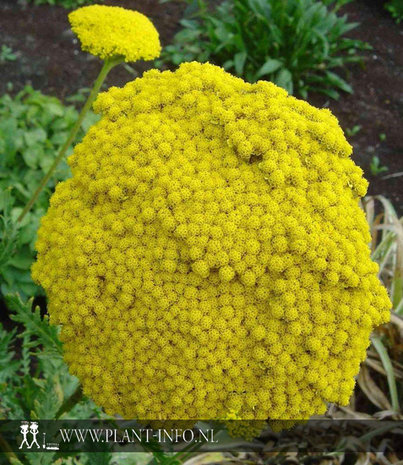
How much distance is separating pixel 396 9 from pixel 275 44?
145cm

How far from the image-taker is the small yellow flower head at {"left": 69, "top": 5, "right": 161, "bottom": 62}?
6.77ft

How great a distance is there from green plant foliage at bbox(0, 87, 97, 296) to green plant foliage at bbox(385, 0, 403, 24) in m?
3.20

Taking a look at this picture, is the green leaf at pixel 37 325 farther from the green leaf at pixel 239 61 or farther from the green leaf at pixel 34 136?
the green leaf at pixel 239 61

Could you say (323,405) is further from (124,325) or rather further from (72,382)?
(72,382)

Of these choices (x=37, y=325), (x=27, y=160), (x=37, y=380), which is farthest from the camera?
(x=27, y=160)

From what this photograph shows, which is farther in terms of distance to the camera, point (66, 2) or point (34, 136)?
point (66, 2)

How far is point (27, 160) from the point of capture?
315 cm

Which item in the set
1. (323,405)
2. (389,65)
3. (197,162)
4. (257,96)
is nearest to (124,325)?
(197,162)

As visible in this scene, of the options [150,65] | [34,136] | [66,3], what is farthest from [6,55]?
[34,136]

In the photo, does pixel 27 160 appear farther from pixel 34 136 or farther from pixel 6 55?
pixel 6 55

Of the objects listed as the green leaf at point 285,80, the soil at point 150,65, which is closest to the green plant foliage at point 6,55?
the soil at point 150,65

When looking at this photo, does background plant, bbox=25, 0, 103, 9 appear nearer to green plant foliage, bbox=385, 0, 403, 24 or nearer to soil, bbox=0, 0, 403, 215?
soil, bbox=0, 0, 403, 215

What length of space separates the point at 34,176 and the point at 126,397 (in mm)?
1985

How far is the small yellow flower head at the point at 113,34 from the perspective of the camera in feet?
6.77
